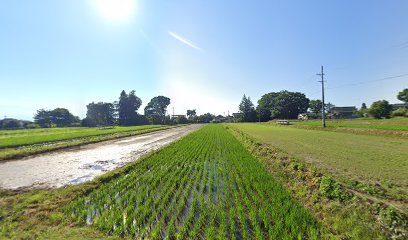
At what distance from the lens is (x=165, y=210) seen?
5.49m

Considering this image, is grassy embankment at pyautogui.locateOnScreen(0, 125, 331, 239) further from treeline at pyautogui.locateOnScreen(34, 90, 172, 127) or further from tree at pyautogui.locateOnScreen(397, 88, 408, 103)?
treeline at pyautogui.locateOnScreen(34, 90, 172, 127)

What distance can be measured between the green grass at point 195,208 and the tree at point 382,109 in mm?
53908

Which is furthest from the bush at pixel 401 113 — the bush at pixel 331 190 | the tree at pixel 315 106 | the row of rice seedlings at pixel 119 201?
the row of rice seedlings at pixel 119 201

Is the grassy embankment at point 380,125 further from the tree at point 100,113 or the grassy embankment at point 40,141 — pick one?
the tree at point 100,113

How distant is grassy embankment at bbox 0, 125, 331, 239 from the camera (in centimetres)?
443

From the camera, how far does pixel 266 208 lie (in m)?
5.40

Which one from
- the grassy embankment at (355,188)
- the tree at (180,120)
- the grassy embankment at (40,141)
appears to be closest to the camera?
the grassy embankment at (355,188)

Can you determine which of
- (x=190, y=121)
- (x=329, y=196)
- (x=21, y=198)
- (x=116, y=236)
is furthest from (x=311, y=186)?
(x=190, y=121)

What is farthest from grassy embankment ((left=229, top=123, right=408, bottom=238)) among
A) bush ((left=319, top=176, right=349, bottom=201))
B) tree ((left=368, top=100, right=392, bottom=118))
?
tree ((left=368, top=100, right=392, bottom=118))

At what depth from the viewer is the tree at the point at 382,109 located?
4475 cm

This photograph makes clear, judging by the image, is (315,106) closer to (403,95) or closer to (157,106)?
(403,95)

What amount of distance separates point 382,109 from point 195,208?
58.5 meters

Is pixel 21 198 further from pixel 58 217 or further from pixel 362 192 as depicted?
pixel 362 192

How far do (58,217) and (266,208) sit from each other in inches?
224
